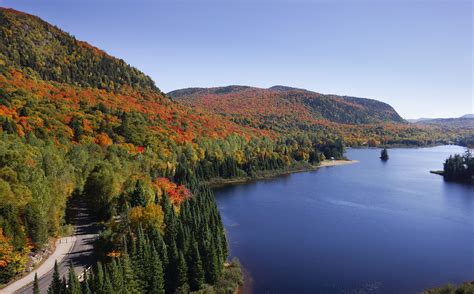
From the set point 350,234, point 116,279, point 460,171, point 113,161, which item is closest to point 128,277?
point 116,279

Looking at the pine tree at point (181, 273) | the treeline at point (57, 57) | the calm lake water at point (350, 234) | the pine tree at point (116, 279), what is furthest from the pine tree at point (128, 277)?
the treeline at point (57, 57)

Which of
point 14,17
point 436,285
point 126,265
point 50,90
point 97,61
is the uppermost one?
point 14,17

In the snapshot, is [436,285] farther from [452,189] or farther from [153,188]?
[452,189]

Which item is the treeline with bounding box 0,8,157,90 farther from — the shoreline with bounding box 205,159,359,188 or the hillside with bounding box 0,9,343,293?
the shoreline with bounding box 205,159,359,188

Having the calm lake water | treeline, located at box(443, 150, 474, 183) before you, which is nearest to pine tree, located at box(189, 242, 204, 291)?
the calm lake water

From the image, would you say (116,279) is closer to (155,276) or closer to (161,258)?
(155,276)

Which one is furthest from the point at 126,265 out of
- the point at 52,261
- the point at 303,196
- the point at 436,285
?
the point at 303,196

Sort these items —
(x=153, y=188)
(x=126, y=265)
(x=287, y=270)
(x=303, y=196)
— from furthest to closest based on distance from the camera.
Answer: (x=303, y=196) → (x=153, y=188) → (x=287, y=270) → (x=126, y=265)

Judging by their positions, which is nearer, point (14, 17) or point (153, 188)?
point (153, 188)
